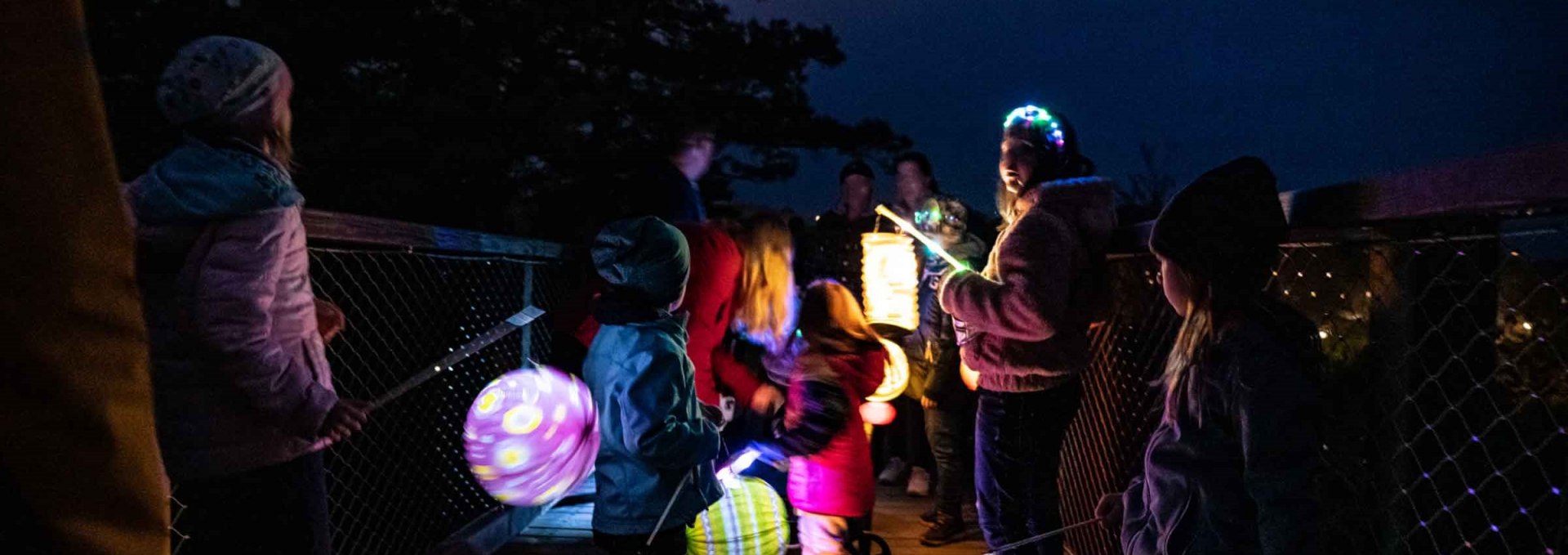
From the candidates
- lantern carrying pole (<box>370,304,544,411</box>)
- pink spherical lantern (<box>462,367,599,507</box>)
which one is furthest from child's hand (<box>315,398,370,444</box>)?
pink spherical lantern (<box>462,367,599,507</box>)

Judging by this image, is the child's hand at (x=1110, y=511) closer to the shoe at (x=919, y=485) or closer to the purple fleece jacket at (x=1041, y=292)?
the purple fleece jacket at (x=1041, y=292)

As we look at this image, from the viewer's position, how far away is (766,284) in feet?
14.4

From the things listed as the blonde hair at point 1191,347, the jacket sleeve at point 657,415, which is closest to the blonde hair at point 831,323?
the jacket sleeve at point 657,415

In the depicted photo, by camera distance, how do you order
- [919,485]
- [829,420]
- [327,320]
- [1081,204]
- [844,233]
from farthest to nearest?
[844,233]
[919,485]
[829,420]
[1081,204]
[327,320]

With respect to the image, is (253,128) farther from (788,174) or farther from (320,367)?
(788,174)

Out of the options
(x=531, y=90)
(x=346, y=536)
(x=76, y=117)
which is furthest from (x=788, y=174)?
(x=76, y=117)

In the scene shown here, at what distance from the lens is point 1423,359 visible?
2.07 m

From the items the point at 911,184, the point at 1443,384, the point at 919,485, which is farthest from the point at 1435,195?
the point at 919,485

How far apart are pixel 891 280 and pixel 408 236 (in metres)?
2.12

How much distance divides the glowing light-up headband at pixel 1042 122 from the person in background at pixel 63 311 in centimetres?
289

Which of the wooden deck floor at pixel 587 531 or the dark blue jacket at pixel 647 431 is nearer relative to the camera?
the dark blue jacket at pixel 647 431

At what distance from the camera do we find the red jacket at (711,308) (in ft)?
13.0

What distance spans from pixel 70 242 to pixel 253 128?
1.72 m

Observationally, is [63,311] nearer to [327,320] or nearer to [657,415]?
[327,320]
